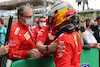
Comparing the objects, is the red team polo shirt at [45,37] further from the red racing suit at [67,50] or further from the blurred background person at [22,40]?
the red racing suit at [67,50]

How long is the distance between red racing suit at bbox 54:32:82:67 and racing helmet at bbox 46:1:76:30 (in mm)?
135

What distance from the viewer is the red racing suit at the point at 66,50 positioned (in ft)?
4.75

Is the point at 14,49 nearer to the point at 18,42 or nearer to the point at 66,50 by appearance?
the point at 18,42

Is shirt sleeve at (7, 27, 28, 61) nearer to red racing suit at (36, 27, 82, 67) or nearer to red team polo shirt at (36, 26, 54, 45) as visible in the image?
red team polo shirt at (36, 26, 54, 45)

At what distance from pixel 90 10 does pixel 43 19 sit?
1008 centimetres

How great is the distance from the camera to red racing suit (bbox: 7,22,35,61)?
1858mm

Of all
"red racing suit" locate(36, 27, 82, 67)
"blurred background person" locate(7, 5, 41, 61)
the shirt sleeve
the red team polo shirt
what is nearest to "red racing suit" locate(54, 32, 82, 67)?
"red racing suit" locate(36, 27, 82, 67)

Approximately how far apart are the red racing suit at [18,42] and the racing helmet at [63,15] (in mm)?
579

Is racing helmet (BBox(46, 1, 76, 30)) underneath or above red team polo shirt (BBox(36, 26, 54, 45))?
above

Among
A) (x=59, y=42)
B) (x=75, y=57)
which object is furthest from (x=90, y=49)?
(x=59, y=42)

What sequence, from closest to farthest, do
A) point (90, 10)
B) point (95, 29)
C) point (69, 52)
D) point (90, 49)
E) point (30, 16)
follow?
point (69, 52), point (30, 16), point (90, 49), point (95, 29), point (90, 10)

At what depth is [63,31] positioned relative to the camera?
1617mm

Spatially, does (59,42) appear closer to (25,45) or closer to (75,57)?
(75,57)

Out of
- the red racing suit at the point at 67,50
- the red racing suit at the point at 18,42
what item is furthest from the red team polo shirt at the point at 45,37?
the red racing suit at the point at 67,50
